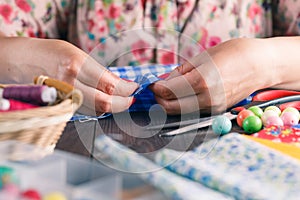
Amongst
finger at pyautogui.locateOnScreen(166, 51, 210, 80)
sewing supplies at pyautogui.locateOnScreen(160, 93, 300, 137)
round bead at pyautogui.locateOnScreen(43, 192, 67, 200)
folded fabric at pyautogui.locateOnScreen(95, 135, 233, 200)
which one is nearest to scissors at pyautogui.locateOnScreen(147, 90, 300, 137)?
sewing supplies at pyautogui.locateOnScreen(160, 93, 300, 137)

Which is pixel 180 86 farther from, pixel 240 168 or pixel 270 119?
pixel 240 168

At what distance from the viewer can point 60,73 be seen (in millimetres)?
968

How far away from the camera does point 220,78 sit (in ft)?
3.43

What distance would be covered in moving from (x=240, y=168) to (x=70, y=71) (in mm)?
407

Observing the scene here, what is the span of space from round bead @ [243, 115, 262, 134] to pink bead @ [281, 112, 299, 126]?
0.07 m

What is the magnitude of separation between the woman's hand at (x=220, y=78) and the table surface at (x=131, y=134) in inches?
1.5

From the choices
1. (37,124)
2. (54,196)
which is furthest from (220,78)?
(54,196)

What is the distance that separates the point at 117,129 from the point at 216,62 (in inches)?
11.2

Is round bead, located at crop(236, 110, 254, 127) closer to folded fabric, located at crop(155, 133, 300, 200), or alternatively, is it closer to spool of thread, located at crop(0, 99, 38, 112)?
folded fabric, located at crop(155, 133, 300, 200)

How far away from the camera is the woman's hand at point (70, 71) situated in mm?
923

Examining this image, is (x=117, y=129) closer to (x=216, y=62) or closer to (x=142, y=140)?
(x=142, y=140)

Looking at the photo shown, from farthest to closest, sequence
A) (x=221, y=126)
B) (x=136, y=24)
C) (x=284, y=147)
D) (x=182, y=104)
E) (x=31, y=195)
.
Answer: (x=136, y=24) < (x=182, y=104) < (x=221, y=126) < (x=284, y=147) < (x=31, y=195)

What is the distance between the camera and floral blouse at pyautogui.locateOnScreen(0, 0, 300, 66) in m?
1.36

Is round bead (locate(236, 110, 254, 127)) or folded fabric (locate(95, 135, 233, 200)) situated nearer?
folded fabric (locate(95, 135, 233, 200))
